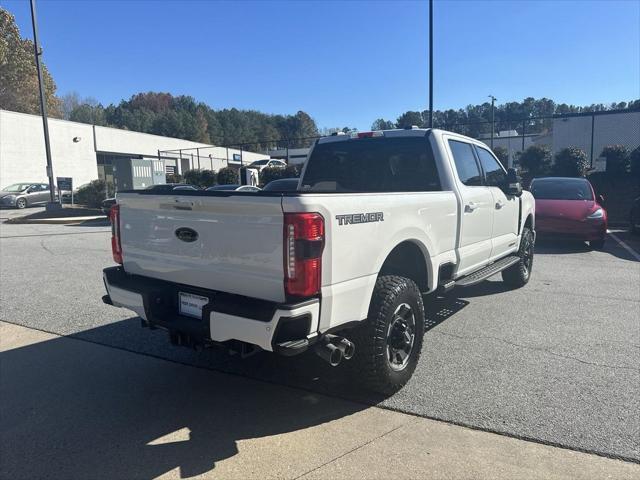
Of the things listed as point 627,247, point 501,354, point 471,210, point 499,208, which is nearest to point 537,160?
point 627,247

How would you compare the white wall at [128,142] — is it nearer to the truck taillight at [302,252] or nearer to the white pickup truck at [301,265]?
the white pickup truck at [301,265]

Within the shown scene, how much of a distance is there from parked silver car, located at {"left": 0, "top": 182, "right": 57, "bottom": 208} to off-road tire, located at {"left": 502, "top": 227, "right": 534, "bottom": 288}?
2825 centimetres

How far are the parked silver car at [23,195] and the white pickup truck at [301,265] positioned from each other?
27791 mm

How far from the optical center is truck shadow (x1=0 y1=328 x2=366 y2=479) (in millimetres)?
2947

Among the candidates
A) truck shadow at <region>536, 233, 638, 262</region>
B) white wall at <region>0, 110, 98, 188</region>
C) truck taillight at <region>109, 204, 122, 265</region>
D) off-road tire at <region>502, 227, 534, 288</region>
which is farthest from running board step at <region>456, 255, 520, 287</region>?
white wall at <region>0, 110, 98, 188</region>

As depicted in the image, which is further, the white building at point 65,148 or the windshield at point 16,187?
the white building at point 65,148

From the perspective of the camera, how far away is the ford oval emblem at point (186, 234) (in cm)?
338

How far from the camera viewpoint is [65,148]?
35688mm

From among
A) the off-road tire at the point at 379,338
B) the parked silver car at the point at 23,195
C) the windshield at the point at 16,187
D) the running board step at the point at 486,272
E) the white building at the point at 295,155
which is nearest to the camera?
the off-road tire at the point at 379,338

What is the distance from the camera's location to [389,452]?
300cm

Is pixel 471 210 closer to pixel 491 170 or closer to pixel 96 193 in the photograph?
pixel 491 170

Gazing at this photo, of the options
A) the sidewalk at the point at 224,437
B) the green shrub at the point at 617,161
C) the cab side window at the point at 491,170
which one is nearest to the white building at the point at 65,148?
the green shrub at the point at 617,161

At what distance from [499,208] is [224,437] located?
427 centimetres

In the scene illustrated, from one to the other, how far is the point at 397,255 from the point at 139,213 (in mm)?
2118
